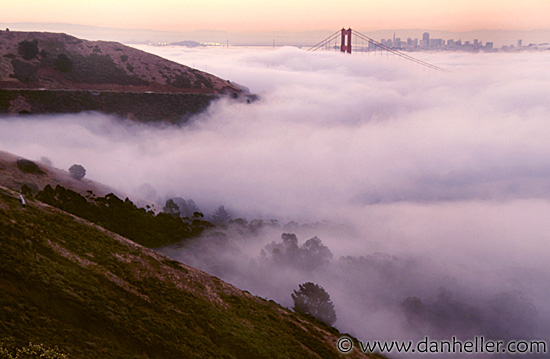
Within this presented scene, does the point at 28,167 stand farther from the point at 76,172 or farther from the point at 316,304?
the point at 316,304

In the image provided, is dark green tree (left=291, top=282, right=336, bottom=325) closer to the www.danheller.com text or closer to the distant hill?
the www.danheller.com text

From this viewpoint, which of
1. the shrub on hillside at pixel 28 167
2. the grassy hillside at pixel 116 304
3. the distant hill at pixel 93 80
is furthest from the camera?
the distant hill at pixel 93 80

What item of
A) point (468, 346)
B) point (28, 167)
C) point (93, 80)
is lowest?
point (468, 346)

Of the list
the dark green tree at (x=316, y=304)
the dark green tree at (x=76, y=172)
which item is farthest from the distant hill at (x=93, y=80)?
the dark green tree at (x=316, y=304)

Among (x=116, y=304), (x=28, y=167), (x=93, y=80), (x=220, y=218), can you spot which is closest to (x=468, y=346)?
(x=220, y=218)

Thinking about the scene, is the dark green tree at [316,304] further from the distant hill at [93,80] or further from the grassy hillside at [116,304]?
the distant hill at [93,80]

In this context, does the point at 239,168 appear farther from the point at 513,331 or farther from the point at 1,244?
the point at 1,244
